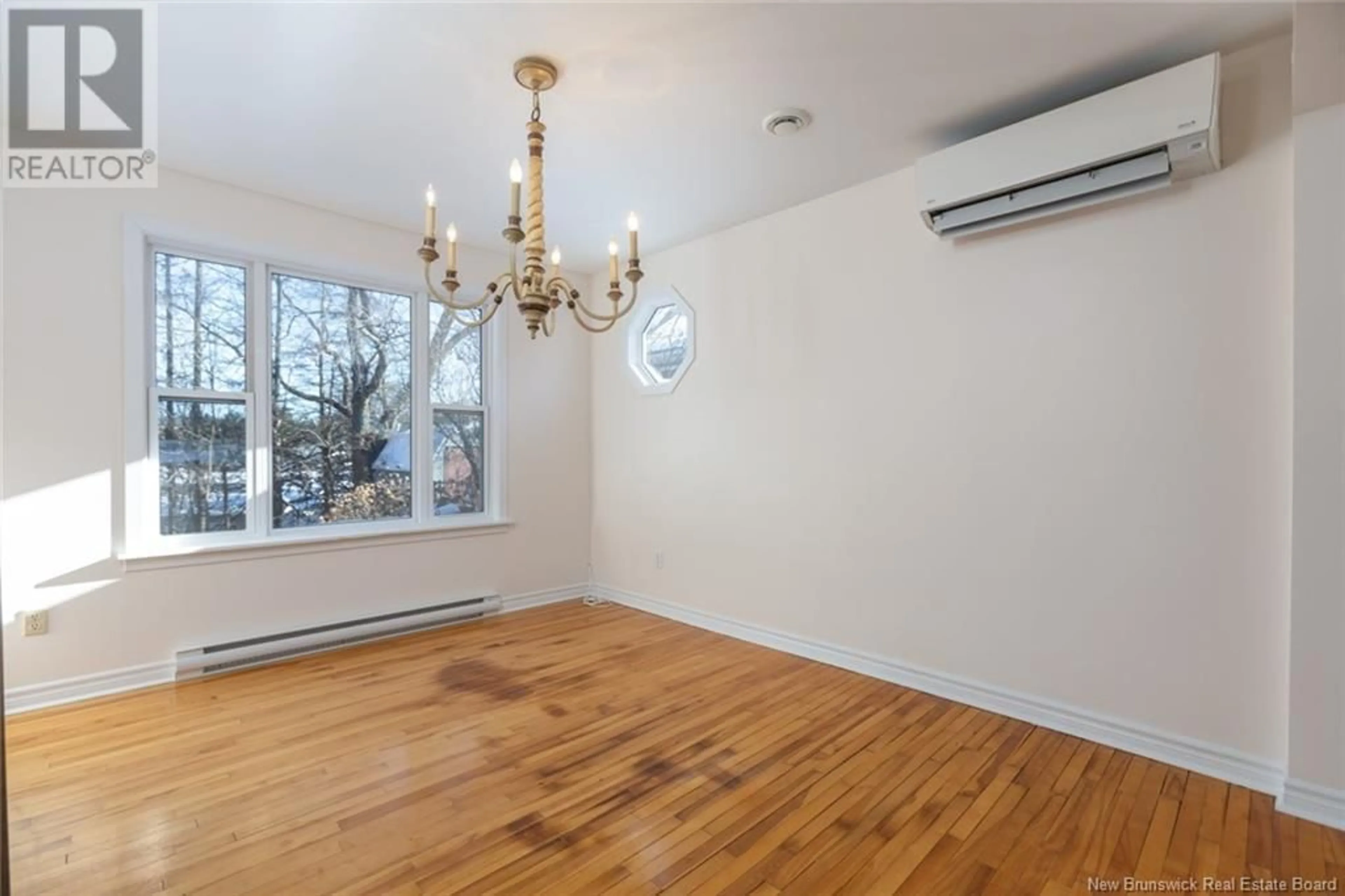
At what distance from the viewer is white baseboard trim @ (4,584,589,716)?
2.92 meters

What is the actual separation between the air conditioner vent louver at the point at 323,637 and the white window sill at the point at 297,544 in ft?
1.39

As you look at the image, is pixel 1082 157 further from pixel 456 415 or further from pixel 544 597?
pixel 544 597

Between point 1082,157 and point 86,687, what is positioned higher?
point 1082,157

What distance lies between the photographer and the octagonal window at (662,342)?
436 centimetres

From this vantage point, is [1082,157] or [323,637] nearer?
[1082,157]

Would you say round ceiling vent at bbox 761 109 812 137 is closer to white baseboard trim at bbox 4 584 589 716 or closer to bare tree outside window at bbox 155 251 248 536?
→ bare tree outside window at bbox 155 251 248 536

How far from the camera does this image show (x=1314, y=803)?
2137 mm

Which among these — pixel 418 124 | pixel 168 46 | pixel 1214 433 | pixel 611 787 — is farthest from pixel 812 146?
pixel 611 787

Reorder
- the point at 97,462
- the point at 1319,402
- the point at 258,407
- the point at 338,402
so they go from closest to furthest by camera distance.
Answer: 1. the point at 1319,402
2. the point at 97,462
3. the point at 258,407
4. the point at 338,402

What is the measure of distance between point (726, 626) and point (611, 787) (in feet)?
6.05

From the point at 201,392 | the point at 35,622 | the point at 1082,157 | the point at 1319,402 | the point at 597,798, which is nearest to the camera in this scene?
the point at 1319,402

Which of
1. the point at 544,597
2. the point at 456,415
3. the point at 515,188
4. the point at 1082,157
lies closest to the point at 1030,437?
the point at 1082,157

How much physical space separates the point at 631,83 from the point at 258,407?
8.85 feet

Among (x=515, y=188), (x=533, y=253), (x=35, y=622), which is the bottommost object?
(x=35, y=622)
